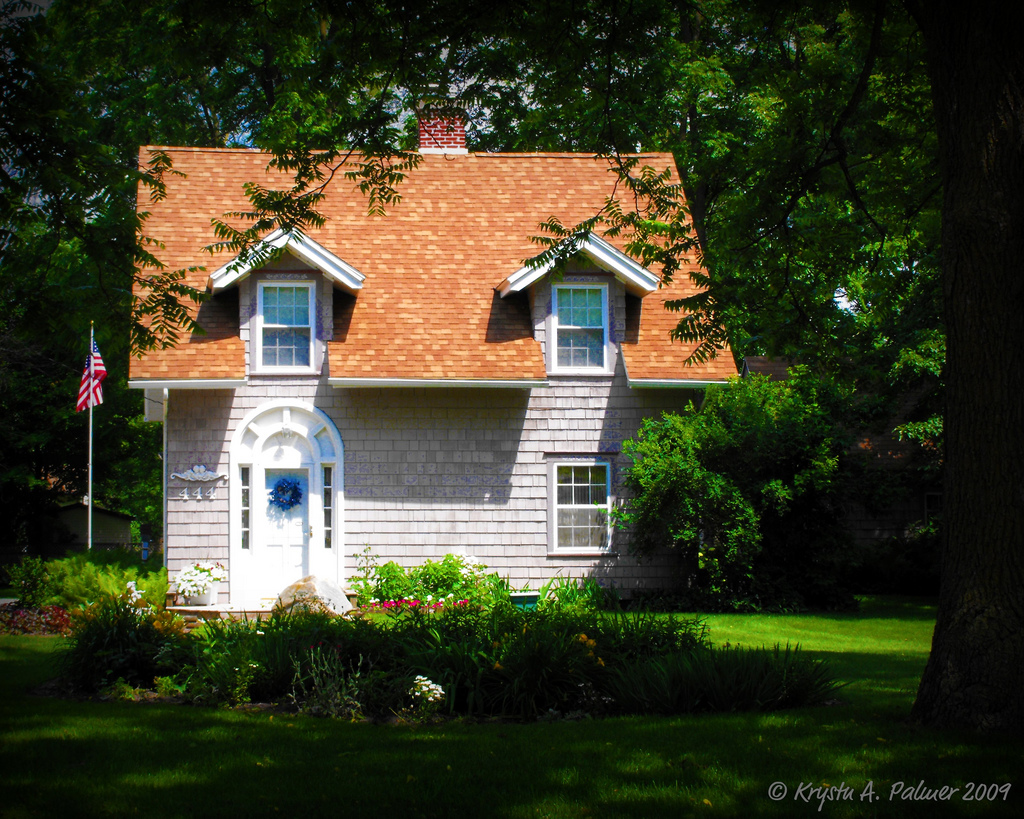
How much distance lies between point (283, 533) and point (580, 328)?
6.15m

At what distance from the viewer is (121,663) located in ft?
28.2

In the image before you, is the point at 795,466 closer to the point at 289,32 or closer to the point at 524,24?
the point at 524,24

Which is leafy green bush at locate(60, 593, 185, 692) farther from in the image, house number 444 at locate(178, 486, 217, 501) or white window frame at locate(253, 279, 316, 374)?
white window frame at locate(253, 279, 316, 374)

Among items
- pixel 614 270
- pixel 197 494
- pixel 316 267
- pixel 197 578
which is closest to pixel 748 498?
pixel 614 270

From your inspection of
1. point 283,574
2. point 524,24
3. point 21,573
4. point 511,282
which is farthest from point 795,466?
point 21,573

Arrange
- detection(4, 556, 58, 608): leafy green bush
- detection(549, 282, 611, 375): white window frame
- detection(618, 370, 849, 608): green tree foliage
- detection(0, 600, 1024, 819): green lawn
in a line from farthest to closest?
detection(549, 282, 611, 375): white window frame
detection(618, 370, 849, 608): green tree foliage
detection(4, 556, 58, 608): leafy green bush
detection(0, 600, 1024, 819): green lawn

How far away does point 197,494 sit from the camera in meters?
15.5

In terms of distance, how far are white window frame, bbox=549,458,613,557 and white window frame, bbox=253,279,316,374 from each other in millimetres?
4482

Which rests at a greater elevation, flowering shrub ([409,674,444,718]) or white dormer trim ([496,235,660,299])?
white dormer trim ([496,235,660,299])

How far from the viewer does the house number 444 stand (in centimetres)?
1545

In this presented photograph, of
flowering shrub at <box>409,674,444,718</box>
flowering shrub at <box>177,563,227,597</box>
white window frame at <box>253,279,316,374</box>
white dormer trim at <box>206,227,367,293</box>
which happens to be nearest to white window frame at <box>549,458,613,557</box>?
white window frame at <box>253,279,316,374</box>

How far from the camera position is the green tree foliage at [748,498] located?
15.1 metres

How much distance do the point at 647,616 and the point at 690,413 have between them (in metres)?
7.84

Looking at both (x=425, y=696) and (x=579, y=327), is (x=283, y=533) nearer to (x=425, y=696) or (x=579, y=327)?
(x=579, y=327)
